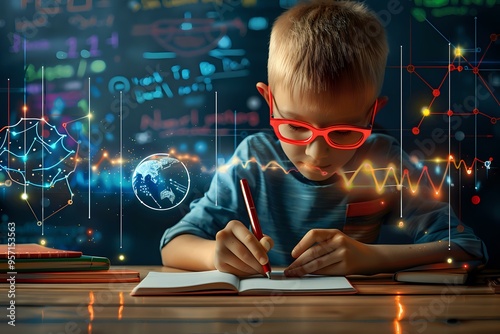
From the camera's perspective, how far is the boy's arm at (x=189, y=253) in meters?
1.38

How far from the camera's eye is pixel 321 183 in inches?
63.7

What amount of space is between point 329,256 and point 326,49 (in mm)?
450

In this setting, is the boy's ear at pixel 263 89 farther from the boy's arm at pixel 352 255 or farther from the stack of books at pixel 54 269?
the stack of books at pixel 54 269

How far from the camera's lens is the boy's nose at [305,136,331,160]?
1370 millimetres

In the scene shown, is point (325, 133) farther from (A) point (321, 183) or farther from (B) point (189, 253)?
(B) point (189, 253)

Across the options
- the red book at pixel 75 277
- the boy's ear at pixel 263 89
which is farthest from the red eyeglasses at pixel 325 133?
the red book at pixel 75 277

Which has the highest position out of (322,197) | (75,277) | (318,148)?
(318,148)

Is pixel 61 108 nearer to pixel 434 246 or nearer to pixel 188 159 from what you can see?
pixel 188 159

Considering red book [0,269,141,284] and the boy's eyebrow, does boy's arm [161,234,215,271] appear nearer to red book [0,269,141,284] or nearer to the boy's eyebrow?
red book [0,269,141,284]

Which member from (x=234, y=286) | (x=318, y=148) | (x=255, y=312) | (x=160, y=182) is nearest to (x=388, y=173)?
(x=318, y=148)

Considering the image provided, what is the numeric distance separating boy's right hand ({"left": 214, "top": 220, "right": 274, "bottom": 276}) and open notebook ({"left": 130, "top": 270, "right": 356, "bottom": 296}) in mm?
27

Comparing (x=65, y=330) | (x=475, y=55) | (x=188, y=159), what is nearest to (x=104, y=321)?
(x=65, y=330)

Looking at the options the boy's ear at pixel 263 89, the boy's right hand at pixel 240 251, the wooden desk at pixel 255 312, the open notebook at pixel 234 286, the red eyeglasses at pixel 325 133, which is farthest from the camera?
the boy's ear at pixel 263 89

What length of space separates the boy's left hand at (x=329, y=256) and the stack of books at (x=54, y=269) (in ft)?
1.05
